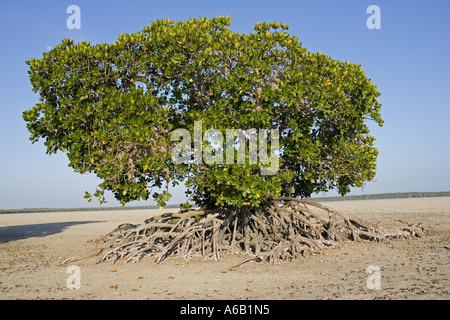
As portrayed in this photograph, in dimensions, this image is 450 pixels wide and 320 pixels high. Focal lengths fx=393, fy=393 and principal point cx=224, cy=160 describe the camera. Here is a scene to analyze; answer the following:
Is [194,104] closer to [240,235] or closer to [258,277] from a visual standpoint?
[240,235]

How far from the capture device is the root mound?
32.4ft

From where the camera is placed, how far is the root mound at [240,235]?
987 centimetres

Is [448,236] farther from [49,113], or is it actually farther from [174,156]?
[49,113]

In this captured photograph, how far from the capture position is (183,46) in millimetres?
9477

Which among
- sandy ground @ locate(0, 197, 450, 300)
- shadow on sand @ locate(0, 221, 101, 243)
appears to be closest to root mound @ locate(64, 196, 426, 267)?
sandy ground @ locate(0, 197, 450, 300)

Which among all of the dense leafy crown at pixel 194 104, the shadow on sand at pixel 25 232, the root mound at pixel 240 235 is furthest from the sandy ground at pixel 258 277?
the shadow on sand at pixel 25 232

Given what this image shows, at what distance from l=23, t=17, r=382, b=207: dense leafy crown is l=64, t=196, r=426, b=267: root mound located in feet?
3.28

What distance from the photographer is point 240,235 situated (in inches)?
426

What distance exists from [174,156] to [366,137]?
5.76m

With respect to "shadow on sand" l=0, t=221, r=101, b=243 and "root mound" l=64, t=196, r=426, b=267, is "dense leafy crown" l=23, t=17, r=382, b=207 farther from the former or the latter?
"shadow on sand" l=0, t=221, r=101, b=243

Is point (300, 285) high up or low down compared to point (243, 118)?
down

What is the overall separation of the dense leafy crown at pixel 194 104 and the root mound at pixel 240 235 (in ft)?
3.28

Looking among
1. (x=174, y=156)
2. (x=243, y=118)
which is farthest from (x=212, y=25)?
(x=174, y=156)

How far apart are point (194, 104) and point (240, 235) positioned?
12.4ft
